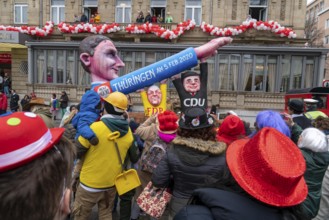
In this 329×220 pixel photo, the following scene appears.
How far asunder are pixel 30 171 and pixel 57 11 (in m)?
21.0

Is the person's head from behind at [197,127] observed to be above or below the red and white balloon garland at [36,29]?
below

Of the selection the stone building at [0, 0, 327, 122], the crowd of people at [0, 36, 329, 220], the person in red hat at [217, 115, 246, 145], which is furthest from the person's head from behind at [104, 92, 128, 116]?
the stone building at [0, 0, 327, 122]

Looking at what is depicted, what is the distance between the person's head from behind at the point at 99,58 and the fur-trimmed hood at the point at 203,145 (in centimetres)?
216

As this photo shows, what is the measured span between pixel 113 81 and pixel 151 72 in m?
0.55

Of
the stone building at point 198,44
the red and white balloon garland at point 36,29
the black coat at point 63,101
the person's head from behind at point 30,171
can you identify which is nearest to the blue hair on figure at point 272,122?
the person's head from behind at point 30,171

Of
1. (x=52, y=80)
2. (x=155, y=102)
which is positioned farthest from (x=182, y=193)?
(x=52, y=80)

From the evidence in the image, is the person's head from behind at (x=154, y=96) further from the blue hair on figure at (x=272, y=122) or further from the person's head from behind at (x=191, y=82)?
the blue hair on figure at (x=272, y=122)

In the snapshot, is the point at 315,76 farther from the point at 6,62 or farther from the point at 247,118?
the point at 6,62

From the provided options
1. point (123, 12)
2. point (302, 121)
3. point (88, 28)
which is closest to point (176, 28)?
point (123, 12)

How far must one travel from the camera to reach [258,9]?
18.8m

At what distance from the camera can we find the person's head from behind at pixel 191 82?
3.39 metres

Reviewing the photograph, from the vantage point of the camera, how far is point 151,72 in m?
3.92

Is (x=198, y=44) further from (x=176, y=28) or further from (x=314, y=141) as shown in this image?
(x=314, y=141)

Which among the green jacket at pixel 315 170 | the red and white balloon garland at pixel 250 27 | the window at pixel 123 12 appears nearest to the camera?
the green jacket at pixel 315 170
